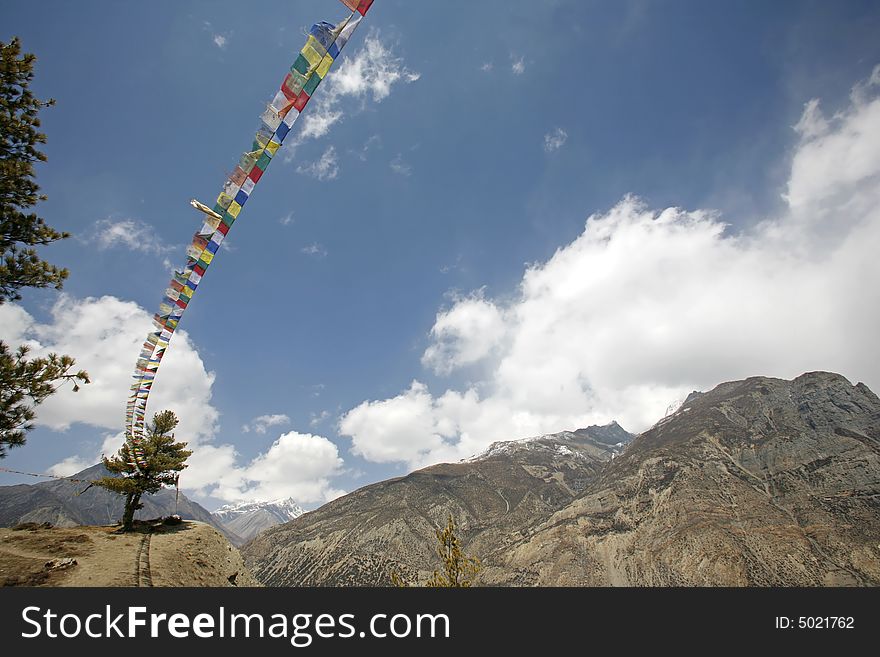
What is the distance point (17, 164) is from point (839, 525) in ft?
526

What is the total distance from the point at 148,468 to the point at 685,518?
14142 cm

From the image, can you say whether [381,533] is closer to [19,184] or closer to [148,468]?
[148,468]

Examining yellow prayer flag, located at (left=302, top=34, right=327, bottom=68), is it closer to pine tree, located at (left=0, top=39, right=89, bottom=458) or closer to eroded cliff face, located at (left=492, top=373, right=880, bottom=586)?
pine tree, located at (left=0, top=39, right=89, bottom=458)

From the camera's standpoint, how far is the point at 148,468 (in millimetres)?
29922

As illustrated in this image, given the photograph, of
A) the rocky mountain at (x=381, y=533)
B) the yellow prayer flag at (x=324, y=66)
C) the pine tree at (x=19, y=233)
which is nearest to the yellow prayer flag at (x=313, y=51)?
the yellow prayer flag at (x=324, y=66)

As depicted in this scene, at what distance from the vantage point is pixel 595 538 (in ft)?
443

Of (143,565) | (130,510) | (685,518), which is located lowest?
(685,518)

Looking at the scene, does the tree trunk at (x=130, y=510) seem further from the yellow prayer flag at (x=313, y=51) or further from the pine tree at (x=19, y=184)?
the yellow prayer flag at (x=313, y=51)

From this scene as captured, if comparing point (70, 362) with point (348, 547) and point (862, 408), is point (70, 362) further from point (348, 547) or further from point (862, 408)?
point (862, 408)

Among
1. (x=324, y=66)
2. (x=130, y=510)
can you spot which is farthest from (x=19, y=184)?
(x=130, y=510)

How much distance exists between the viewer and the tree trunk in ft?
88.1
